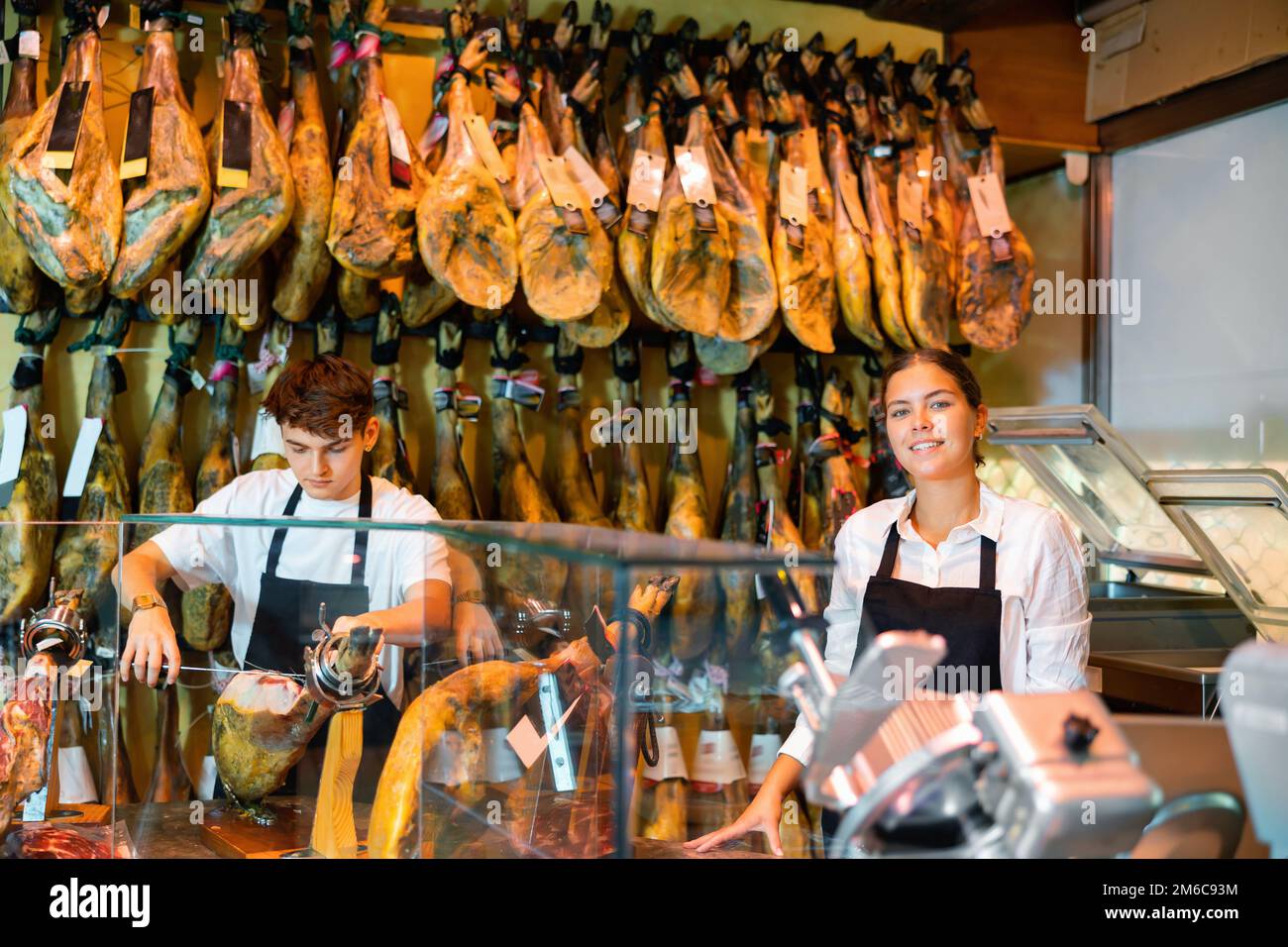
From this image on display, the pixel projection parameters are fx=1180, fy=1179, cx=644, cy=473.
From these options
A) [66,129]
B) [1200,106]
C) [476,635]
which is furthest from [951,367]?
[1200,106]

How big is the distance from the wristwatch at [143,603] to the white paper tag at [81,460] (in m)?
1.59

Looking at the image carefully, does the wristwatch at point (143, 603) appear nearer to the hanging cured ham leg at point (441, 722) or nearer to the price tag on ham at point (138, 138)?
the hanging cured ham leg at point (441, 722)

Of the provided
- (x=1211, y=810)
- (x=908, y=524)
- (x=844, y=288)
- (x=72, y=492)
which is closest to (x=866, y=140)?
(x=844, y=288)

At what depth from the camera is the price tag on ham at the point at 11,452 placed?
3229 millimetres

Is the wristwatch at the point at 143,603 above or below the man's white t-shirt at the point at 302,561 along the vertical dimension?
below

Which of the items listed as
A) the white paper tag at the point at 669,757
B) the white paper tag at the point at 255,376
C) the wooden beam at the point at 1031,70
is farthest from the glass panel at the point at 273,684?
the wooden beam at the point at 1031,70

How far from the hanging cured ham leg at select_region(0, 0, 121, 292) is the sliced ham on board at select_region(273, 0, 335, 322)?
469 mm

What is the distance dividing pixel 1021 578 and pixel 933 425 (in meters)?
0.32

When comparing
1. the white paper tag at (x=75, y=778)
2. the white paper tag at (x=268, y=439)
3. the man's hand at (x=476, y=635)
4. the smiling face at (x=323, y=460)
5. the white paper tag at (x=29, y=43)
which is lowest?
the white paper tag at (x=75, y=778)

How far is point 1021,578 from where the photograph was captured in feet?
7.00

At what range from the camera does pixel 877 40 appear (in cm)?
439
